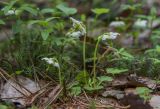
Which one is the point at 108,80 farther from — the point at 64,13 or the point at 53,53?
the point at 64,13

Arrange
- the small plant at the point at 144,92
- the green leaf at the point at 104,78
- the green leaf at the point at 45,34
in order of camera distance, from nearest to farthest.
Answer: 1. the small plant at the point at 144,92
2. the green leaf at the point at 104,78
3. the green leaf at the point at 45,34

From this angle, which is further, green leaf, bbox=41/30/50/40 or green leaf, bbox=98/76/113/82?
green leaf, bbox=41/30/50/40

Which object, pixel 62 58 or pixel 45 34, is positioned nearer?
pixel 45 34

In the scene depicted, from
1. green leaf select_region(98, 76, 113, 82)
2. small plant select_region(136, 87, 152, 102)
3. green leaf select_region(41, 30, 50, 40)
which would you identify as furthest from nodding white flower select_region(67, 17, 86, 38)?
small plant select_region(136, 87, 152, 102)

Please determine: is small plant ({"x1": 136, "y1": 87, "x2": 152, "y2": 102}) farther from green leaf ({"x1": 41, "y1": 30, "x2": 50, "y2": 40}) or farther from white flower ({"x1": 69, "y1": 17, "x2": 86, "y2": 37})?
green leaf ({"x1": 41, "y1": 30, "x2": 50, "y2": 40})

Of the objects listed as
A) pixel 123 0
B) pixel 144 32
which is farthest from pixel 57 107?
pixel 123 0

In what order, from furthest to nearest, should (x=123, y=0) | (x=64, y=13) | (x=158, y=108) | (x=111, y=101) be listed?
(x=123, y=0), (x=64, y=13), (x=111, y=101), (x=158, y=108)

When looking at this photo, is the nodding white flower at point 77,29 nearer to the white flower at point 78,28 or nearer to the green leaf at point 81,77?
the white flower at point 78,28

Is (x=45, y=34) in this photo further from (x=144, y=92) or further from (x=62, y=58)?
(x=144, y=92)

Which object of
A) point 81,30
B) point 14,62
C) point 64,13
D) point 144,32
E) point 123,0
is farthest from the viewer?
point 123,0

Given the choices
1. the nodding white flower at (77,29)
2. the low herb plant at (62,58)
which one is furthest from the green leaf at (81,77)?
the nodding white flower at (77,29)

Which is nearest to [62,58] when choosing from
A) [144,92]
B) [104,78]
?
[104,78]
